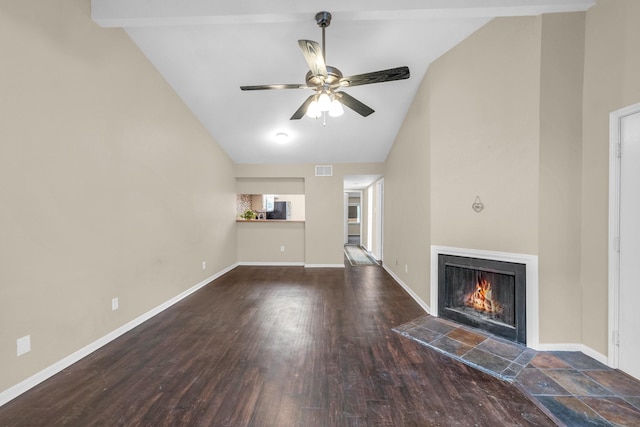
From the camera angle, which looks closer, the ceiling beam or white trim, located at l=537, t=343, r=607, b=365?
the ceiling beam

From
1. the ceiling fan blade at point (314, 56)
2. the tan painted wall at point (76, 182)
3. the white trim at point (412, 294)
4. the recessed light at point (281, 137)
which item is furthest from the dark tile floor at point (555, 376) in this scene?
the recessed light at point (281, 137)

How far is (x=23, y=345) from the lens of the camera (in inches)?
70.2

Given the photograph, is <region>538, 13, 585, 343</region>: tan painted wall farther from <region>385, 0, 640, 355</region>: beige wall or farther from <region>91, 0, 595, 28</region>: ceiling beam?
<region>91, 0, 595, 28</region>: ceiling beam

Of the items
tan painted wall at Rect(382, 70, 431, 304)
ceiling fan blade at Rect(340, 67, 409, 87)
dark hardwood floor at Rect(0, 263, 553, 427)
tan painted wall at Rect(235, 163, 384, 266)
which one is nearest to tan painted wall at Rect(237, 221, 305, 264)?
tan painted wall at Rect(235, 163, 384, 266)

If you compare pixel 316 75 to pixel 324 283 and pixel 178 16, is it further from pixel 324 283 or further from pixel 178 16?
pixel 324 283

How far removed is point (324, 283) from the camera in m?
4.41

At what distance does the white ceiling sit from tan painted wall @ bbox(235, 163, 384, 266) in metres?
0.76

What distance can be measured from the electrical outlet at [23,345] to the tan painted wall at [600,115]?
438cm

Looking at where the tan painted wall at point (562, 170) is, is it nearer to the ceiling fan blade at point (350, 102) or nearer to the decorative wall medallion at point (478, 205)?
the decorative wall medallion at point (478, 205)

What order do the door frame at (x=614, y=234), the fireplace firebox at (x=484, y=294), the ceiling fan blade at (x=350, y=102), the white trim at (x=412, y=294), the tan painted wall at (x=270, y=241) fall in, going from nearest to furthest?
the door frame at (x=614, y=234) < the ceiling fan blade at (x=350, y=102) < the fireplace firebox at (x=484, y=294) < the white trim at (x=412, y=294) < the tan painted wall at (x=270, y=241)

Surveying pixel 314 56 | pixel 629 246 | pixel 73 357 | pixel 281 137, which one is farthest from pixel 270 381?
pixel 281 137

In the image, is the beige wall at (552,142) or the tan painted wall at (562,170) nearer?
the beige wall at (552,142)

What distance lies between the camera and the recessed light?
451 cm

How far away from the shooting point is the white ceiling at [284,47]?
6.91 feet
